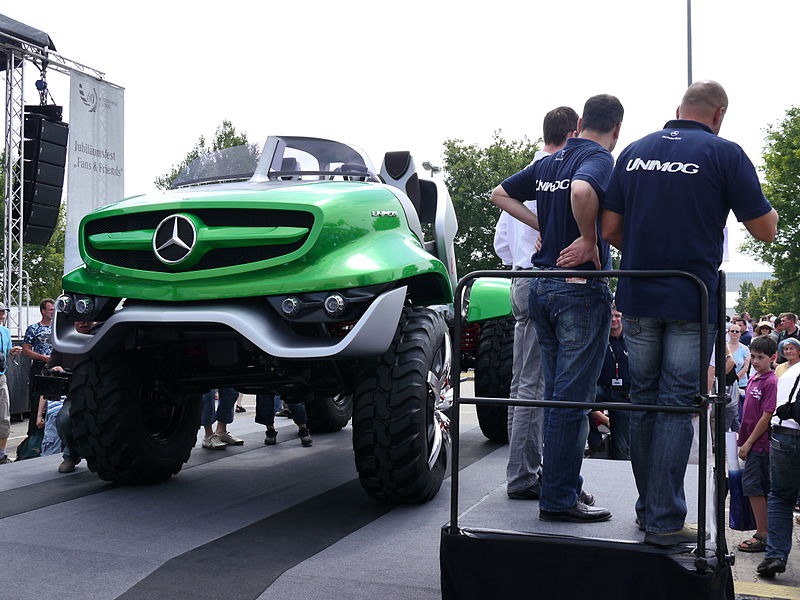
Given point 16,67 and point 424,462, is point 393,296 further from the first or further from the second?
point 16,67

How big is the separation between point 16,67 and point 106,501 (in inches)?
495

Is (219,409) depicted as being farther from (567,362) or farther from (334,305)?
(567,362)

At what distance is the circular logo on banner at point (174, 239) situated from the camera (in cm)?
489

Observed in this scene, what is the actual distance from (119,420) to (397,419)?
1.79 m

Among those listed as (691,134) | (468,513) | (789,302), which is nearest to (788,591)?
(468,513)

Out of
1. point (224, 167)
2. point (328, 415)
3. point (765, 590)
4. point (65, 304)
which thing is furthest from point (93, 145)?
point (765, 590)

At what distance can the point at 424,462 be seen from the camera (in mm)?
5051

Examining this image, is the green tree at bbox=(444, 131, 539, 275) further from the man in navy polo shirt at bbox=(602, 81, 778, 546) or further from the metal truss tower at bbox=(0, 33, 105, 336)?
the man in navy polo shirt at bbox=(602, 81, 778, 546)

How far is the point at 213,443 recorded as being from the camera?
761 centimetres

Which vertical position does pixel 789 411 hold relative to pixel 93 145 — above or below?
below

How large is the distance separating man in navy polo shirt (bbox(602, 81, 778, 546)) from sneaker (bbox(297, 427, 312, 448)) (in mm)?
4615

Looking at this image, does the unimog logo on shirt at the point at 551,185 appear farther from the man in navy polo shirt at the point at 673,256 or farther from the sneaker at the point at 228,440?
the sneaker at the point at 228,440

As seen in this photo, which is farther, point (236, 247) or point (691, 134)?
point (236, 247)

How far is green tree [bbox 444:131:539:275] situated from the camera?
3859 centimetres
